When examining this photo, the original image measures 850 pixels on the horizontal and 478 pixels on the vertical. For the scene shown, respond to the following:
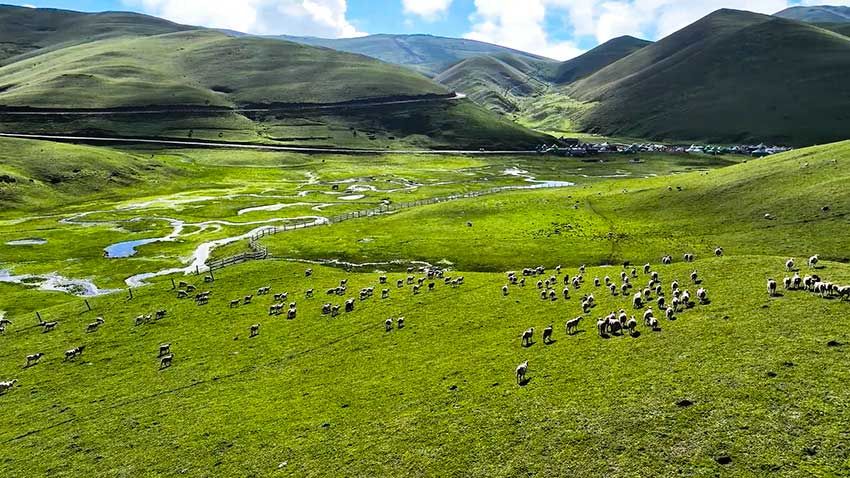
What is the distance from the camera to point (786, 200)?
8069 cm

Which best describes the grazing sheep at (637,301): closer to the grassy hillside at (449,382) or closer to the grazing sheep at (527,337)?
the grassy hillside at (449,382)

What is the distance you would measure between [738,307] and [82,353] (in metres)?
63.2

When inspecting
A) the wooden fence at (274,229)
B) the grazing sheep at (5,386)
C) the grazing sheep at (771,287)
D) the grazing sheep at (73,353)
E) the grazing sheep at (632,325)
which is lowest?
the grazing sheep at (5,386)

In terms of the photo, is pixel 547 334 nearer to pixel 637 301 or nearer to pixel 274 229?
pixel 637 301

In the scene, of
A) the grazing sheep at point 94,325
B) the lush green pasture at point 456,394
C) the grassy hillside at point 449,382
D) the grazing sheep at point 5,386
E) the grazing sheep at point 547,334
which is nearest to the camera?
the lush green pasture at point 456,394

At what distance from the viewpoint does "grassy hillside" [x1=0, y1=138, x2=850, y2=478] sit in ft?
82.3

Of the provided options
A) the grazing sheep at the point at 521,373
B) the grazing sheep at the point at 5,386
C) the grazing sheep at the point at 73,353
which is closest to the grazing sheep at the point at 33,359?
the grazing sheep at the point at 73,353

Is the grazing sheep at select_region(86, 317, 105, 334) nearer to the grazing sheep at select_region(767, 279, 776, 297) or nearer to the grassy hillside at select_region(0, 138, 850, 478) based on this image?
the grassy hillside at select_region(0, 138, 850, 478)

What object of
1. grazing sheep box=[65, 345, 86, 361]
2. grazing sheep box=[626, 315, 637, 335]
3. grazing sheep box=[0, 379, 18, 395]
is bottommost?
grazing sheep box=[0, 379, 18, 395]

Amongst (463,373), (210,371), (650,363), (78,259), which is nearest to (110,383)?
(210,371)

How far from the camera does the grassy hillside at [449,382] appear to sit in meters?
25.1

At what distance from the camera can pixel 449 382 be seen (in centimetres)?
3638

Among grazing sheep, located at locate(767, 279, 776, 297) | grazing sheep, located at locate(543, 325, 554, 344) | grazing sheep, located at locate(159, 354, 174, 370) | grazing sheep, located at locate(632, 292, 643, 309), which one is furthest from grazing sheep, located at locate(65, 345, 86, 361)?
grazing sheep, located at locate(767, 279, 776, 297)

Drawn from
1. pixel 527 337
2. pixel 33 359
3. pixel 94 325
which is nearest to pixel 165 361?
pixel 33 359
